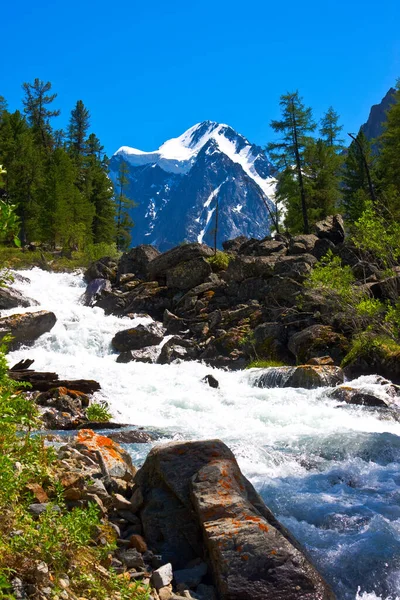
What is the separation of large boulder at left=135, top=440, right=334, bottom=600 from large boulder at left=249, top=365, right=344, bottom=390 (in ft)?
35.4

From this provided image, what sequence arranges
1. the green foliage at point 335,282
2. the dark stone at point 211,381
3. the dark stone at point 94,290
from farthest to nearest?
1. the dark stone at point 94,290
2. the dark stone at point 211,381
3. the green foliage at point 335,282

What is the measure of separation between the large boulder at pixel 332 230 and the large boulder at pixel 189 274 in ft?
25.9

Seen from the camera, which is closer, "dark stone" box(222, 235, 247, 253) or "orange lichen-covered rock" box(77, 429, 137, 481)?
"orange lichen-covered rock" box(77, 429, 137, 481)

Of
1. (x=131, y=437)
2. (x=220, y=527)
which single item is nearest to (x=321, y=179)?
(x=131, y=437)

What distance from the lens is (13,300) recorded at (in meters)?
26.8

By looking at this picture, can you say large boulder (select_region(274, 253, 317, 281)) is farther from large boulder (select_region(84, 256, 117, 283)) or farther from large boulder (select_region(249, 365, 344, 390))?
large boulder (select_region(84, 256, 117, 283))

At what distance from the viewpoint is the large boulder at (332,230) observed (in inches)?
1203

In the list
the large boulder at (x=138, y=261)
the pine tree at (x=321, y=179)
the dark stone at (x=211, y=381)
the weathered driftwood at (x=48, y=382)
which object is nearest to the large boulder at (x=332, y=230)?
the pine tree at (x=321, y=179)

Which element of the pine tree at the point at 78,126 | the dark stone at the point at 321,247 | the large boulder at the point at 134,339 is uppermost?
the pine tree at the point at 78,126

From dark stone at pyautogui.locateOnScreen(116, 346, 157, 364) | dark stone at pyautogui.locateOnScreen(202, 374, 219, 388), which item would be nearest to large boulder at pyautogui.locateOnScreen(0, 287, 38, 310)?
dark stone at pyautogui.locateOnScreen(116, 346, 157, 364)

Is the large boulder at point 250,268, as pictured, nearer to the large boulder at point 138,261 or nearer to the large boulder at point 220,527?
the large boulder at point 138,261

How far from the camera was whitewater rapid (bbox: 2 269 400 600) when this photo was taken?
19.1ft

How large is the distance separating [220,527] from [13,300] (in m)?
24.6

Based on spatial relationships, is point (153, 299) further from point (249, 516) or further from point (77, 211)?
point (249, 516)
